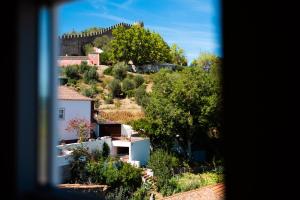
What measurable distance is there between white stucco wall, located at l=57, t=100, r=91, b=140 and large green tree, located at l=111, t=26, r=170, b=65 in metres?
21.3

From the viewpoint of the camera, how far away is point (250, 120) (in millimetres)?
1166

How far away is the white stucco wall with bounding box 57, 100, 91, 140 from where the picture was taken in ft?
61.0

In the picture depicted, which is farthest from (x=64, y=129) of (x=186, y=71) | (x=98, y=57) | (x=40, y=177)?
(x=98, y=57)

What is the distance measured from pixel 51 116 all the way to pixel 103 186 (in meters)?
13.0

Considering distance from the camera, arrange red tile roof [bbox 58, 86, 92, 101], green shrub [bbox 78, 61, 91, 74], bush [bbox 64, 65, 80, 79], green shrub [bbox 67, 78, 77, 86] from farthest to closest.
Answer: green shrub [bbox 78, 61, 91, 74] < bush [bbox 64, 65, 80, 79] < green shrub [bbox 67, 78, 77, 86] < red tile roof [bbox 58, 86, 92, 101]

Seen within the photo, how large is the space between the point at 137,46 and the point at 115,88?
10.8m

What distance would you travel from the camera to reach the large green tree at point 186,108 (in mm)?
20328

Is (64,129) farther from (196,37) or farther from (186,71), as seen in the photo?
(196,37)

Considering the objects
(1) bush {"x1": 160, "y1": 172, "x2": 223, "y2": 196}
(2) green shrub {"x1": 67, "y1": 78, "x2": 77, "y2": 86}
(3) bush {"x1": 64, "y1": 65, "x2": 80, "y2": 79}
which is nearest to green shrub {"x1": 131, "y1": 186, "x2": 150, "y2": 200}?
(1) bush {"x1": 160, "y1": 172, "x2": 223, "y2": 196}

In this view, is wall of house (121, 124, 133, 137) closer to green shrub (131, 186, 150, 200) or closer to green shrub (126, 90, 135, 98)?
green shrub (131, 186, 150, 200)

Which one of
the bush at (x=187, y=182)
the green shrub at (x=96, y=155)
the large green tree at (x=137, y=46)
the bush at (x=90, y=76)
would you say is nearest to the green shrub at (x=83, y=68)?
the bush at (x=90, y=76)

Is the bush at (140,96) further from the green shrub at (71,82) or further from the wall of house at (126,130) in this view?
the wall of house at (126,130)

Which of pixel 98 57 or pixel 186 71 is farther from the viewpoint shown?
pixel 98 57

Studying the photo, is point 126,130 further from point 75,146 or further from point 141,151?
point 75,146
